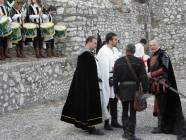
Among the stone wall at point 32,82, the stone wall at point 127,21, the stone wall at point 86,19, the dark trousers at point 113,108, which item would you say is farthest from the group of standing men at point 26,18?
the dark trousers at point 113,108

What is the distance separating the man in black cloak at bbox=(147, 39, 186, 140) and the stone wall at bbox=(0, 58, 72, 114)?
3474 mm

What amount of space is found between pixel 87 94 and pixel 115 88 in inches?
22.9

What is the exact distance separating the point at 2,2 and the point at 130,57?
4.84 metres

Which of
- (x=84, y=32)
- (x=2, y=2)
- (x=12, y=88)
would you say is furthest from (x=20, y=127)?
(x=84, y=32)

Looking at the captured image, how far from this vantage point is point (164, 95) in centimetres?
847

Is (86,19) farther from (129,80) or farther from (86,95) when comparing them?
(129,80)

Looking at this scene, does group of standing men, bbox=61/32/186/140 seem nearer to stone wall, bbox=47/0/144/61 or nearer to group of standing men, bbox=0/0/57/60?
group of standing men, bbox=0/0/57/60

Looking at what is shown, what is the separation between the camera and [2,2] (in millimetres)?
11445

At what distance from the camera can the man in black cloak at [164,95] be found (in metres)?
8.38

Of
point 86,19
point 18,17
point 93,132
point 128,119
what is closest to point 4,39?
point 18,17

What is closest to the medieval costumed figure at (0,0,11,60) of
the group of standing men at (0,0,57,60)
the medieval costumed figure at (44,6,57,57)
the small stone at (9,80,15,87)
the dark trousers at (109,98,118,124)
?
the group of standing men at (0,0,57,60)

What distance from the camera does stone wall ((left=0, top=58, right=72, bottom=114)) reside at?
10.3m

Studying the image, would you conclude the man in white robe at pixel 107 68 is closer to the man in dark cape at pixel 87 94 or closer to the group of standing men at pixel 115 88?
the group of standing men at pixel 115 88

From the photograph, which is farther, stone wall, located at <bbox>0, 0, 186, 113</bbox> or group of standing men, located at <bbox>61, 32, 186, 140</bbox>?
stone wall, located at <bbox>0, 0, 186, 113</bbox>
